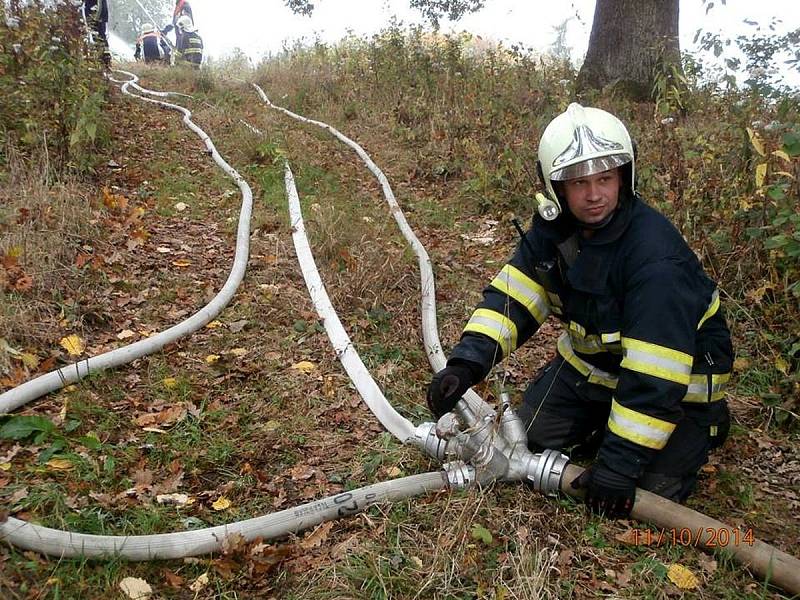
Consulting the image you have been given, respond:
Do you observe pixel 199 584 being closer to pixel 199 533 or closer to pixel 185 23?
pixel 199 533

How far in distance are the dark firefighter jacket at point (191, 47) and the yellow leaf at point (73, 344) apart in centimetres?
1090

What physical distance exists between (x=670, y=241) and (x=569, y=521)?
116 centimetres

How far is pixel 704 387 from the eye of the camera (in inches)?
103

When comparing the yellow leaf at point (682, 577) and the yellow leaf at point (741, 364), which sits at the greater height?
the yellow leaf at point (741, 364)

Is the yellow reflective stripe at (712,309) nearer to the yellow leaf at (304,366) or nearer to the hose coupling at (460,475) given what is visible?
the hose coupling at (460,475)

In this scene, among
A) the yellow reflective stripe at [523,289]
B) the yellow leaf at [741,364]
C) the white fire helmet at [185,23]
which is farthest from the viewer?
the white fire helmet at [185,23]

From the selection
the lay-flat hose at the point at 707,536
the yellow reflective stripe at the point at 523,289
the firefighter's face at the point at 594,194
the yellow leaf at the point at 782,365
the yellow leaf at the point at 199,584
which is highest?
the firefighter's face at the point at 594,194

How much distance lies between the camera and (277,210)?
5.34 m

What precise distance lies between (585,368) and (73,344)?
2.61m

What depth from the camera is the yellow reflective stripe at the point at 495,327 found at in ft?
9.02

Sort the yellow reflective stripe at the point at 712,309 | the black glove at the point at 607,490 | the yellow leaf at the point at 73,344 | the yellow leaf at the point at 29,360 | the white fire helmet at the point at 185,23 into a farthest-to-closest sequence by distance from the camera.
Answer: the white fire helmet at the point at 185,23, the yellow leaf at the point at 73,344, the yellow leaf at the point at 29,360, the yellow reflective stripe at the point at 712,309, the black glove at the point at 607,490

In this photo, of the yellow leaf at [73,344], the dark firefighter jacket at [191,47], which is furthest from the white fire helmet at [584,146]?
the dark firefighter jacket at [191,47]

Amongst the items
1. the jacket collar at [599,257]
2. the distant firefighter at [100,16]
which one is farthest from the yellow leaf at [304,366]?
the distant firefighter at [100,16]

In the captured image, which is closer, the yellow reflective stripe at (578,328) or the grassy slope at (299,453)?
the grassy slope at (299,453)
